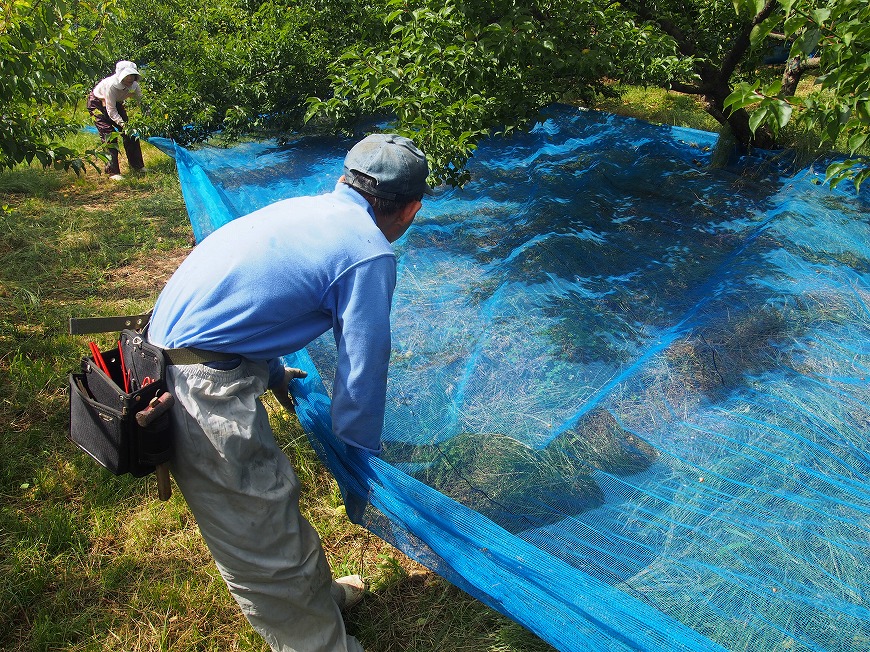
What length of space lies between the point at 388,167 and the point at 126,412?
0.88 meters

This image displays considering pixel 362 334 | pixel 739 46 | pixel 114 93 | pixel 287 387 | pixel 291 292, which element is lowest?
pixel 287 387

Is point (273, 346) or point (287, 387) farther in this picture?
point (287, 387)

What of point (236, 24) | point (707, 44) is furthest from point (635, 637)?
point (236, 24)

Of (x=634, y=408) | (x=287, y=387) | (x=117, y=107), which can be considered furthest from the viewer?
(x=117, y=107)

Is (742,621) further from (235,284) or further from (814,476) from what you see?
(235,284)

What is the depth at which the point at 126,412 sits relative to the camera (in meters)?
1.56

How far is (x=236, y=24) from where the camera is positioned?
6.95 metres

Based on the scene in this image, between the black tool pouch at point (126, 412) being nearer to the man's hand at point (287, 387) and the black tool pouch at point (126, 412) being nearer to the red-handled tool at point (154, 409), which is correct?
the red-handled tool at point (154, 409)

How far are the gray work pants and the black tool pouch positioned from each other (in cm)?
5

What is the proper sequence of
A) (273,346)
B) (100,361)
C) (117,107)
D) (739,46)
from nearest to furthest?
(273,346) < (100,361) < (739,46) < (117,107)

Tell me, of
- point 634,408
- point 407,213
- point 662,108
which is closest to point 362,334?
point 407,213

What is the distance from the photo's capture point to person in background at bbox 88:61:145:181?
6.55 meters

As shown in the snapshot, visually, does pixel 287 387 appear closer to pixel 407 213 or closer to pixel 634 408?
pixel 407 213

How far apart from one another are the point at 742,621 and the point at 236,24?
23.5 ft
